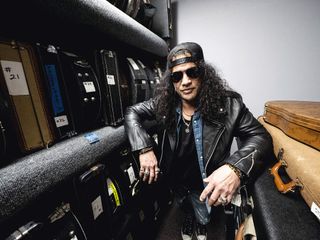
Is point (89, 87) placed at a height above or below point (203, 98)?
above

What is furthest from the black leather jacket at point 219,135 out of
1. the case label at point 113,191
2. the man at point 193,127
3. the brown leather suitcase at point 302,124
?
the case label at point 113,191

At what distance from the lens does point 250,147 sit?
813 mm

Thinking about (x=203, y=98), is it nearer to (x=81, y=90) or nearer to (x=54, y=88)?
(x=81, y=90)

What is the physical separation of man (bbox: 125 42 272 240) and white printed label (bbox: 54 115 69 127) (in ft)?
1.18

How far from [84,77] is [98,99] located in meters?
0.13

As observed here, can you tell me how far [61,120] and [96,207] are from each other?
0.42 meters

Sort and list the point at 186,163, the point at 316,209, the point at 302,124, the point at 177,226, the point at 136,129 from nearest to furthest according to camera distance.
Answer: the point at 316,209 → the point at 302,124 → the point at 136,129 → the point at 186,163 → the point at 177,226

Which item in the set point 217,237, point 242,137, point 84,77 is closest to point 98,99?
point 84,77

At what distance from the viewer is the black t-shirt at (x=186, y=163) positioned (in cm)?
114

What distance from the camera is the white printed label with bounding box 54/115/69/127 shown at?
A: 717mm

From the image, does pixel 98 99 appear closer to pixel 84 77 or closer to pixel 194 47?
pixel 84 77

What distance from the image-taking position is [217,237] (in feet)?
4.52

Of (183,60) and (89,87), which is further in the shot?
(183,60)

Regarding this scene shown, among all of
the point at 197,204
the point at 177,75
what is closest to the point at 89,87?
the point at 177,75
